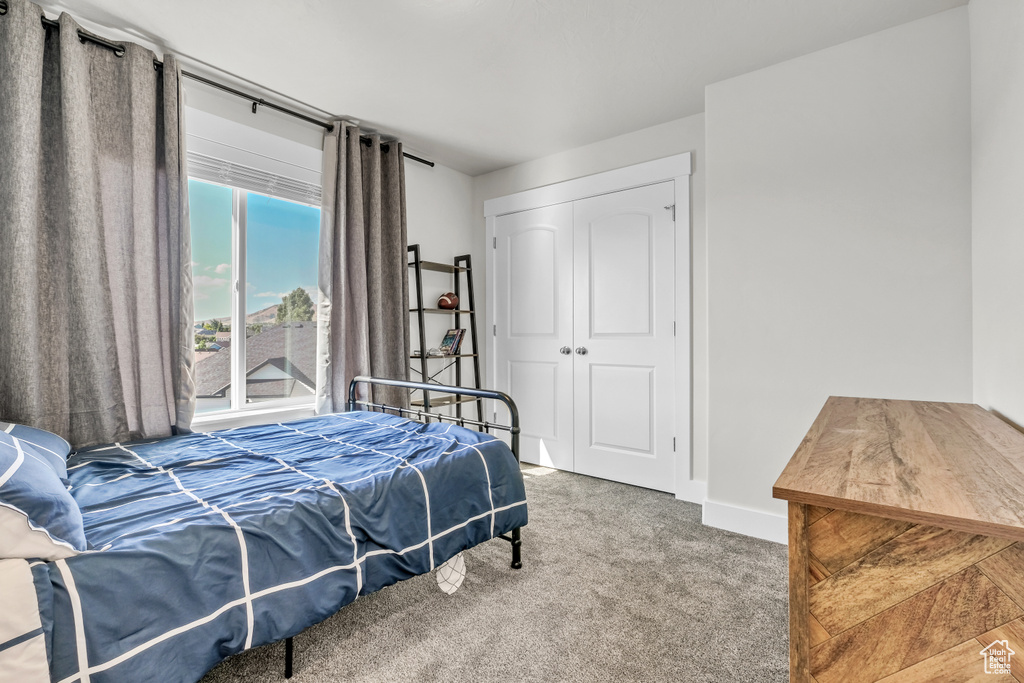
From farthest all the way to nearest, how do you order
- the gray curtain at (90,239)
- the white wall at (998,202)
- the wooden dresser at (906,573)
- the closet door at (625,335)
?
the closet door at (625,335) → the gray curtain at (90,239) → the white wall at (998,202) → the wooden dresser at (906,573)

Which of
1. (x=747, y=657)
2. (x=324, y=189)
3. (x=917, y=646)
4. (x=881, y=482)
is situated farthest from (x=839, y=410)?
(x=324, y=189)

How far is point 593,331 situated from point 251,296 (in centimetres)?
227

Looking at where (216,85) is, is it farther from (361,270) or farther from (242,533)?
(242,533)

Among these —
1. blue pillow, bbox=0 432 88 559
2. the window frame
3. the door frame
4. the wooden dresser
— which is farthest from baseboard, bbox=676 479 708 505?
blue pillow, bbox=0 432 88 559

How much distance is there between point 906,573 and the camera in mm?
743

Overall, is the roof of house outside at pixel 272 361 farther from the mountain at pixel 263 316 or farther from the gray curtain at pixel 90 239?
the gray curtain at pixel 90 239

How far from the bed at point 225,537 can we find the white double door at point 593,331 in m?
1.49

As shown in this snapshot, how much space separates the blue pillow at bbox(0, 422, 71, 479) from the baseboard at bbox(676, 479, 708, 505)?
298cm

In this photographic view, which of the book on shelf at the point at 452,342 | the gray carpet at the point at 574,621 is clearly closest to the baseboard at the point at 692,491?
the gray carpet at the point at 574,621

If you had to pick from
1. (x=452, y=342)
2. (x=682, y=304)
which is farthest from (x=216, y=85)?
(x=682, y=304)

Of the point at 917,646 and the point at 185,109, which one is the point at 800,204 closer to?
the point at 917,646

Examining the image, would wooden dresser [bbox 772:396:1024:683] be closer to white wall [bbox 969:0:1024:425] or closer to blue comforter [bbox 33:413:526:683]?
white wall [bbox 969:0:1024:425]

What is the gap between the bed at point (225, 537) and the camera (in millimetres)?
962

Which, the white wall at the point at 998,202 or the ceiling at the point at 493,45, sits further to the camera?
the ceiling at the point at 493,45
